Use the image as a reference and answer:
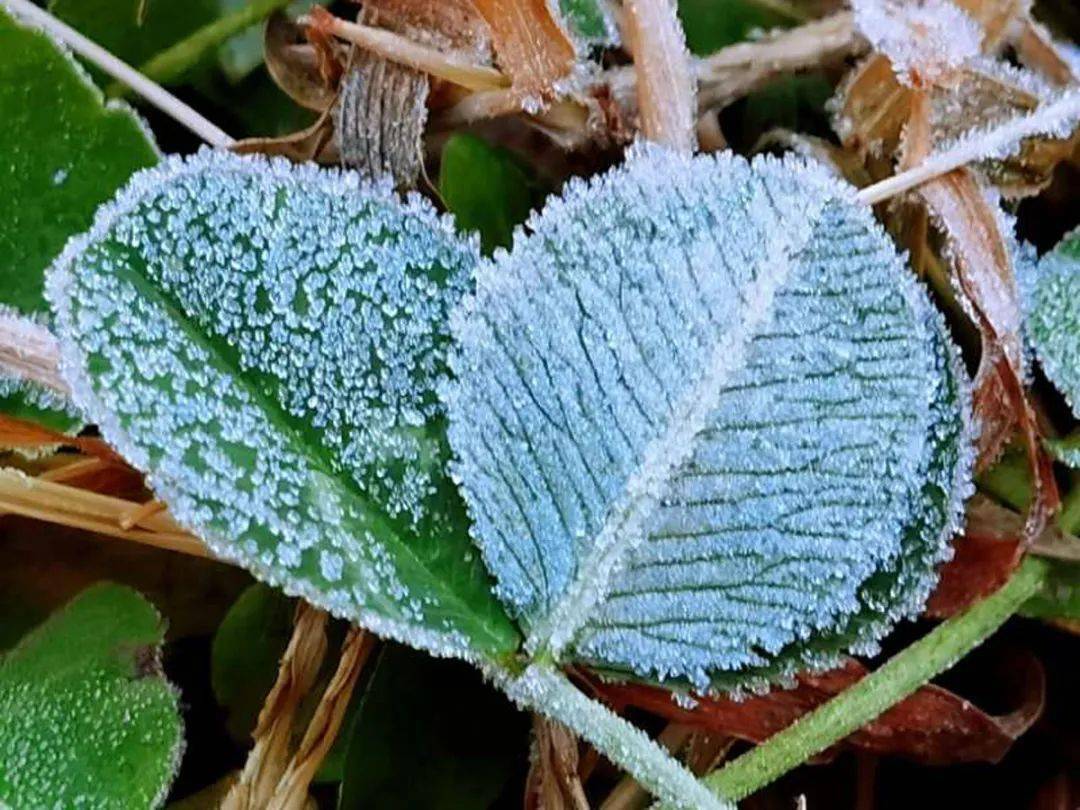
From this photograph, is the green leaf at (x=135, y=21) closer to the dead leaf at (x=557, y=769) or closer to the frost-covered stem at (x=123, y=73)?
the frost-covered stem at (x=123, y=73)

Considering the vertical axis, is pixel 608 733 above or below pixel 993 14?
below

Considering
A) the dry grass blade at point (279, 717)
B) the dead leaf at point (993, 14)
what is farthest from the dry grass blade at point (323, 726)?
the dead leaf at point (993, 14)

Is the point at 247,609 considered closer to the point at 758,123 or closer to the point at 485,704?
the point at 485,704

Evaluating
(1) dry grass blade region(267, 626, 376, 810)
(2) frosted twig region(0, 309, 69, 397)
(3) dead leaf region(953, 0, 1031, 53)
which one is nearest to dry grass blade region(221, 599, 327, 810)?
(1) dry grass blade region(267, 626, 376, 810)

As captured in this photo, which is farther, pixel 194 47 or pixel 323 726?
pixel 194 47

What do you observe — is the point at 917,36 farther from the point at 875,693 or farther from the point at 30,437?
the point at 30,437

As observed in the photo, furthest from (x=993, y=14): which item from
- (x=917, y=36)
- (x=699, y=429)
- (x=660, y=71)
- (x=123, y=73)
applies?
(x=123, y=73)

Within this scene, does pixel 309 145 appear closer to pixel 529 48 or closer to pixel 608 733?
pixel 529 48
